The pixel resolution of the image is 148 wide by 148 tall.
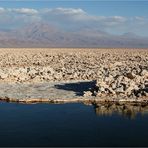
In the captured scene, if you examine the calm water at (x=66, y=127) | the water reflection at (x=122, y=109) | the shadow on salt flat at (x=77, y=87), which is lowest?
the calm water at (x=66, y=127)

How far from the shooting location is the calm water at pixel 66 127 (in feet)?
47.0

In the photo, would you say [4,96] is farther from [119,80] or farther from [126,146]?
[126,146]

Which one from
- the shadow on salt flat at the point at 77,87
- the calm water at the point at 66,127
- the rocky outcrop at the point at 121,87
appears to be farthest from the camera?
the shadow on salt flat at the point at 77,87

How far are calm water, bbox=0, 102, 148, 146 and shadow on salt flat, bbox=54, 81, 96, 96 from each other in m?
3.83

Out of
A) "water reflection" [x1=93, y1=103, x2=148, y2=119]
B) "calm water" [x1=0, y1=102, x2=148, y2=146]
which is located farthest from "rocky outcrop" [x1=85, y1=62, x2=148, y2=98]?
"calm water" [x1=0, y1=102, x2=148, y2=146]

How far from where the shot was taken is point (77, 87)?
26.0m

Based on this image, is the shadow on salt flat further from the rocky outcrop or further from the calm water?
A: the calm water

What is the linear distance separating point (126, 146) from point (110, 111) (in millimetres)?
5923

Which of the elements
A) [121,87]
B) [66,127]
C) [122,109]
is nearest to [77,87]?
[121,87]

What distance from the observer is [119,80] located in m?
23.7

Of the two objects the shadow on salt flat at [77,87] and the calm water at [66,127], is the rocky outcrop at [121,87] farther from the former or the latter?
the calm water at [66,127]

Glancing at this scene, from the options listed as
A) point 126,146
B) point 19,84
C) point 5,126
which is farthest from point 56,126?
point 19,84

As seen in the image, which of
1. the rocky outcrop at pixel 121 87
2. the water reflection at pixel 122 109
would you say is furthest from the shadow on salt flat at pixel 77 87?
the water reflection at pixel 122 109

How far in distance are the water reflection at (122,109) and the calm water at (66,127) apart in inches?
15.3
